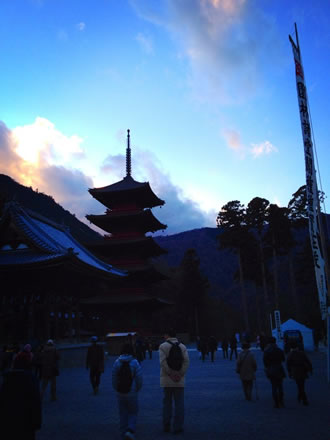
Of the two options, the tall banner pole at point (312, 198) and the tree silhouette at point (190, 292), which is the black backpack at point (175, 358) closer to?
the tall banner pole at point (312, 198)

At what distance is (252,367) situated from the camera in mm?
9461

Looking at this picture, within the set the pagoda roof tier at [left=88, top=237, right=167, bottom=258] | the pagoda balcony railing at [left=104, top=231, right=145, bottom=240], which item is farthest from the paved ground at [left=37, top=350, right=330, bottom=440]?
the pagoda balcony railing at [left=104, top=231, right=145, bottom=240]

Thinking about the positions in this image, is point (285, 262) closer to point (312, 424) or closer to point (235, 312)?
point (235, 312)

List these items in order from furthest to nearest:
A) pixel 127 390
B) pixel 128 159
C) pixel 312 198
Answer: pixel 128 159, pixel 312 198, pixel 127 390

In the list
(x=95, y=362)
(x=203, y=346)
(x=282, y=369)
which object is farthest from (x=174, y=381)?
(x=203, y=346)

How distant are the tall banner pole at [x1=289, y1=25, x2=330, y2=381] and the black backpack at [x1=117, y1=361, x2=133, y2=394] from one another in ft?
27.9

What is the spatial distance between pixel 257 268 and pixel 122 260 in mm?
23073

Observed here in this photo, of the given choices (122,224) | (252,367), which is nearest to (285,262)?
(122,224)

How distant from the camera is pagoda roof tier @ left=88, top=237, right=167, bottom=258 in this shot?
40469 mm

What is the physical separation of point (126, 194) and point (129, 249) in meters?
6.10

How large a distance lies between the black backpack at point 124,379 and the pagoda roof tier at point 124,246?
112 ft

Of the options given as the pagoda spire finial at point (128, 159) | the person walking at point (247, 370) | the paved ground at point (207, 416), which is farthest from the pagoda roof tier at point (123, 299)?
the person walking at point (247, 370)

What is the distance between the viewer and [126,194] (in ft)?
141

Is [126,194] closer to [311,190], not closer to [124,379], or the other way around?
[311,190]
